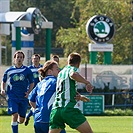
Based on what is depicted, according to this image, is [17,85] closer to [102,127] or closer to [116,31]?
[102,127]

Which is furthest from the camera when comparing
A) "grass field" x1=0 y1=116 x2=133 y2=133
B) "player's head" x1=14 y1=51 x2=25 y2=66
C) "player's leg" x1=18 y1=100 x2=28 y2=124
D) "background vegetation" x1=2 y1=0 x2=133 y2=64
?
"background vegetation" x1=2 y1=0 x2=133 y2=64

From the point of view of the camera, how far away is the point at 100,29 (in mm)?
34031

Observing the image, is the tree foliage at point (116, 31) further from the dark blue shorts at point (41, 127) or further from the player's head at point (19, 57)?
the dark blue shorts at point (41, 127)

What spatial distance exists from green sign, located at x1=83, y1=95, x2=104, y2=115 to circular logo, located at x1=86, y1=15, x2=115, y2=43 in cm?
831

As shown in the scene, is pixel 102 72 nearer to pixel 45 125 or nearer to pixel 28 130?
pixel 28 130

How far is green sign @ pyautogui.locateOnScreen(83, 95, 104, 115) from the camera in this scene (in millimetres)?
26125

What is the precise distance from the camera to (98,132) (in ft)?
58.8

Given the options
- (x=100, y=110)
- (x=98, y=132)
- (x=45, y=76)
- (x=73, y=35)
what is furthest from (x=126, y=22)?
(x=45, y=76)

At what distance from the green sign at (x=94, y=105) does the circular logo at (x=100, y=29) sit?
8.31 m

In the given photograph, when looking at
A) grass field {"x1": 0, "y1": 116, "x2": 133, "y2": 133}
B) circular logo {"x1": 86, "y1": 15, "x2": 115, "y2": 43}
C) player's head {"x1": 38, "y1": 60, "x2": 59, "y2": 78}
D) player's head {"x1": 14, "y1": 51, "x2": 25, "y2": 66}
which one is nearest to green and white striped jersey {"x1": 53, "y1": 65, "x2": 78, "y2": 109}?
player's head {"x1": 38, "y1": 60, "x2": 59, "y2": 78}

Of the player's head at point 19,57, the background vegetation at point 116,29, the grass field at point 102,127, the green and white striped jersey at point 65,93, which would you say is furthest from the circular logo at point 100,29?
the green and white striped jersey at point 65,93

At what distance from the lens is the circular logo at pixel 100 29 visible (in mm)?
34125

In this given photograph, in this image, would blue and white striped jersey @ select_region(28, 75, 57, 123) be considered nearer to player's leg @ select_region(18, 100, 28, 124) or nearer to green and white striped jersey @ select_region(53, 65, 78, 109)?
green and white striped jersey @ select_region(53, 65, 78, 109)

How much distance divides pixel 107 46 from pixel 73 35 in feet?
64.4
